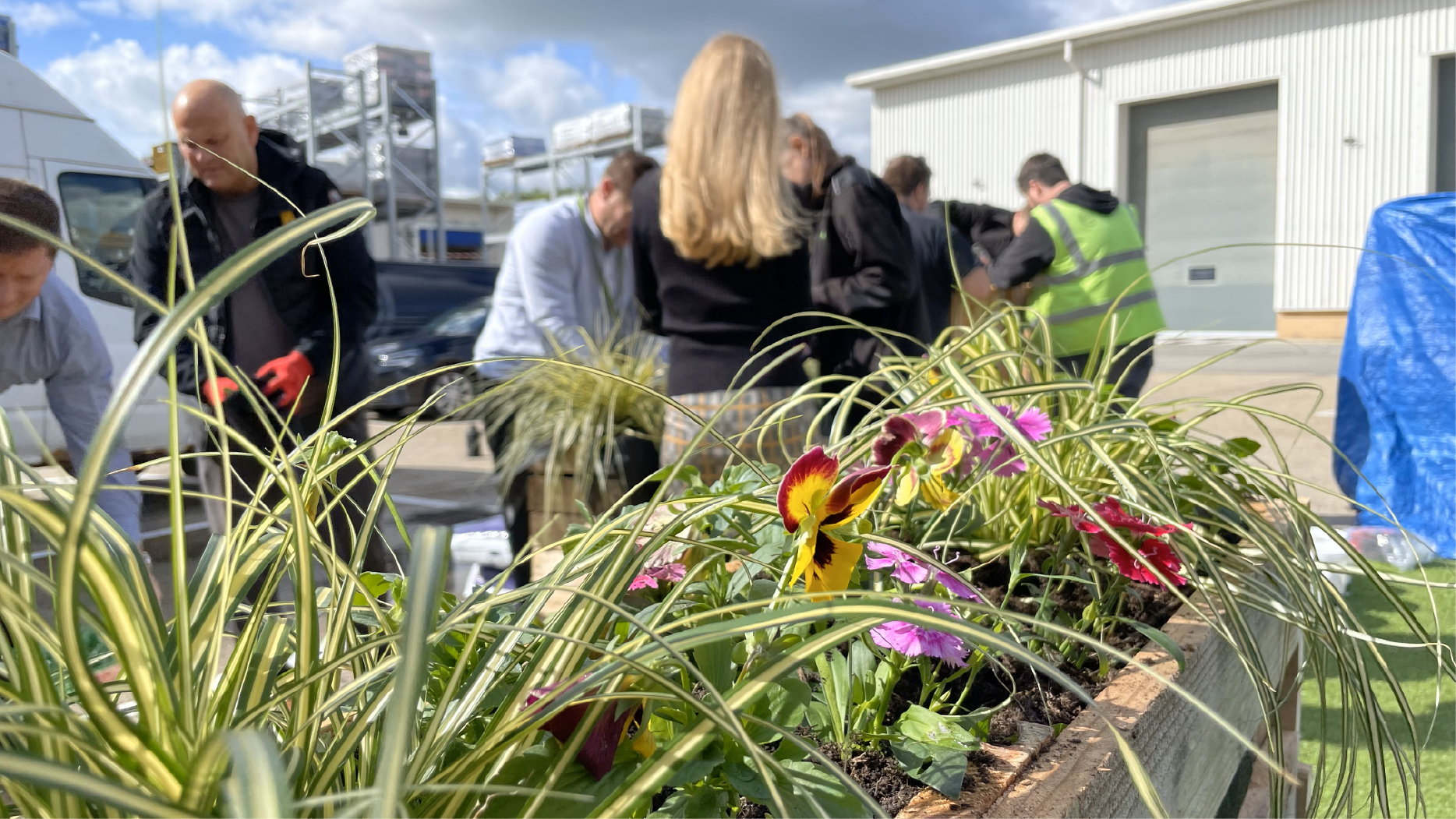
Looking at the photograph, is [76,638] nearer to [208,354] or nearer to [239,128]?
[208,354]

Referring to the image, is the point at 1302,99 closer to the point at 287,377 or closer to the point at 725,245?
the point at 725,245

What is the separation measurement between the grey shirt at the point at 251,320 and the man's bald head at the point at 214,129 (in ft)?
0.20

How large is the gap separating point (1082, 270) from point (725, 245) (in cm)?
151

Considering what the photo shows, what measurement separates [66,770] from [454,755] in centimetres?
28

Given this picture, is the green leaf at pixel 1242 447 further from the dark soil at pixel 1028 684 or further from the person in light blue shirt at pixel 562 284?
the person in light blue shirt at pixel 562 284

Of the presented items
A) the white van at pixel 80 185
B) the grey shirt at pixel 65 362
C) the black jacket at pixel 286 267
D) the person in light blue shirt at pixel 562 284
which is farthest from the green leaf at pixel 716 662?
the white van at pixel 80 185

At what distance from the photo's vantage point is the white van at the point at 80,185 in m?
4.24

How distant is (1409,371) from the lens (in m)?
3.47

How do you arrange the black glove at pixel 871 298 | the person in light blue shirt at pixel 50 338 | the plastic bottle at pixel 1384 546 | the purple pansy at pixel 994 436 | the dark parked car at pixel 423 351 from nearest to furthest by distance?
the purple pansy at pixel 994 436 → the person in light blue shirt at pixel 50 338 → the black glove at pixel 871 298 → the plastic bottle at pixel 1384 546 → the dark parked car at pixel 423 351

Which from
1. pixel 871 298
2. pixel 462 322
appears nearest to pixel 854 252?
pixel 871 298

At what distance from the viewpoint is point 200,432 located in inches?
85.9

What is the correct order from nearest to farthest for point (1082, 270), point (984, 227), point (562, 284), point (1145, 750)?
point (1145, 750) → point (562, 284) → point (1082, 270) → point (984, 227)

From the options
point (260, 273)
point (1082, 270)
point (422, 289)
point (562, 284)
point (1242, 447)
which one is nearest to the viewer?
point (1242, 447)

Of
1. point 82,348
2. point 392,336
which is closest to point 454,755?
point 82,348
